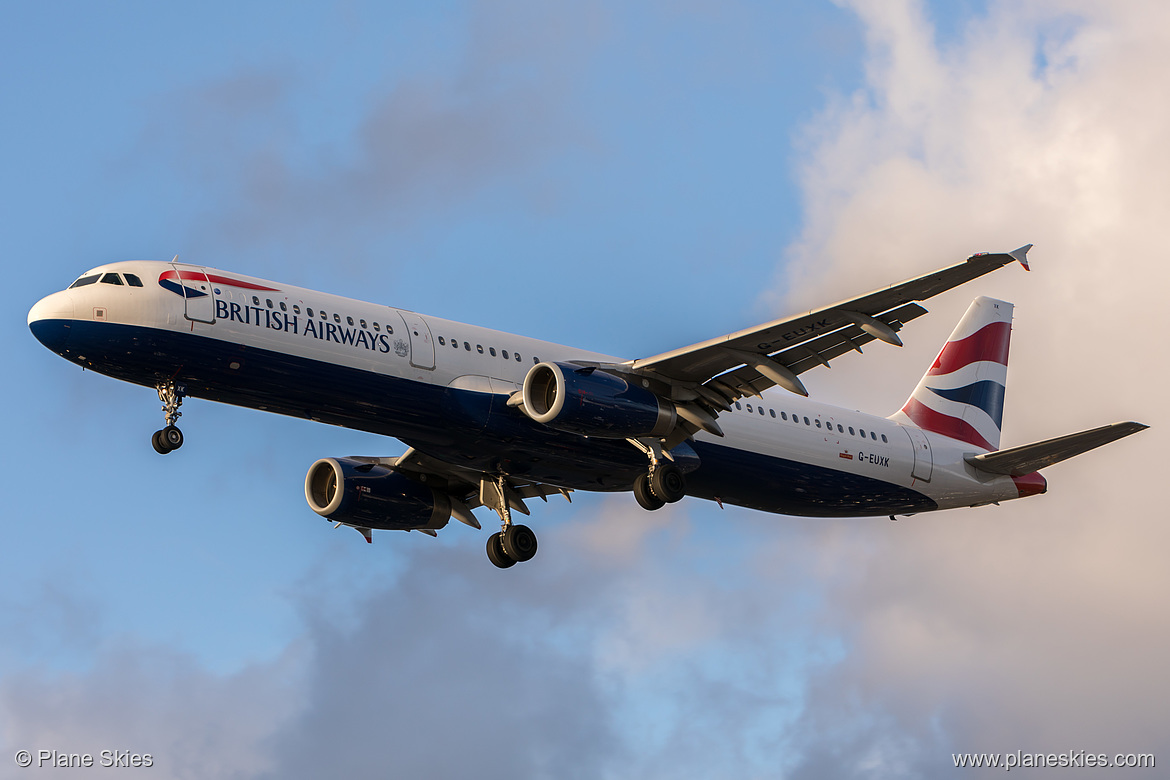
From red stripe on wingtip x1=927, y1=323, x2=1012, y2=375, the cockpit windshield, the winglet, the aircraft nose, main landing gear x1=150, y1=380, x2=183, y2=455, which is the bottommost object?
the winglet

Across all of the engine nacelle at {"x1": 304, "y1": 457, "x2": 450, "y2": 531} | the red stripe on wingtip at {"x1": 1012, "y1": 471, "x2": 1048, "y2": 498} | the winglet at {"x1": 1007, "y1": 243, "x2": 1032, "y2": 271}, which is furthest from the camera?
the red stripe on wingtip at {"x1": 1012, "y1": 471, "x2": 1048, "y2": 498}

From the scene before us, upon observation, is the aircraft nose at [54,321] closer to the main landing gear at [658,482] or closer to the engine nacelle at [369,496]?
the engine nacelle at [369,496]

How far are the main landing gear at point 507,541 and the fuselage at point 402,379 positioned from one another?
256 centimetres

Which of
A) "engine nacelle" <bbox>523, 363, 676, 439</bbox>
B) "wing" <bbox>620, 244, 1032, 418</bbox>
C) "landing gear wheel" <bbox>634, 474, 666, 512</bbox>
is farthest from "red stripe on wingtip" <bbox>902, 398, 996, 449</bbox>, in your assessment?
"engine nacelle" <bbox>523, 363, 676, 439</bbox>

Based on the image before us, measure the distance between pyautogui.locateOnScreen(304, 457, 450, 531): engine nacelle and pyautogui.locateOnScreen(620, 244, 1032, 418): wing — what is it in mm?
9307

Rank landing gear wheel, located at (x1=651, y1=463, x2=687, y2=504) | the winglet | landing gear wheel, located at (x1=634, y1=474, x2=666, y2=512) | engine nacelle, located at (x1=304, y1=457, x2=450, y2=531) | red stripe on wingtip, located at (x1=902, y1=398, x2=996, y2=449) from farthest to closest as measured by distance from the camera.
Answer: red stripe on wingtip, located at (x1=902, y1=398, x2=996, y2=449) → engine nacelle, located at (x1=304, y1=457, x2=450, y2=531) → landing gear wheel, located at (x1=634, y1=474, x2=666, y2=512) → landing gear wheel, located at (x1=651, y1=463, x2=687, y2=504) → the winglet

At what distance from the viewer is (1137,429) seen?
34.2 meters

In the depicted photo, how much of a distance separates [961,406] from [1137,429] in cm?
1142

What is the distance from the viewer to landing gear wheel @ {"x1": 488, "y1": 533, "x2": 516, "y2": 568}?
40156 mm

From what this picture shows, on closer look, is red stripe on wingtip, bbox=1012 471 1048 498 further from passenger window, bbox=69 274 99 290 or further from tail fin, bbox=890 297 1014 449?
passenger window, bbox=69 274 99 290

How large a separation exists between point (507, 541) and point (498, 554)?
51 cm

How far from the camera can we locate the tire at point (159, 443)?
31.9 m

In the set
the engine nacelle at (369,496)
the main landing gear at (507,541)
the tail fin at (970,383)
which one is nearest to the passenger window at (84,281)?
the engine nacelle at (369,496)

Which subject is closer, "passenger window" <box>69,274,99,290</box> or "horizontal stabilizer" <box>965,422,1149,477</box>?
"passenger window" <box>69,274,99,290</box>
